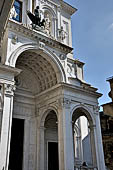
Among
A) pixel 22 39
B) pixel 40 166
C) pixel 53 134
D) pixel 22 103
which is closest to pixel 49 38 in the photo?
pixel 22 39

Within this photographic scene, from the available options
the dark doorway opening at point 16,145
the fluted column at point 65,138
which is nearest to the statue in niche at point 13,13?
the fluted column at point 65,138

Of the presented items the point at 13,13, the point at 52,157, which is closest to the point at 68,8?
Result: the point at 13,13

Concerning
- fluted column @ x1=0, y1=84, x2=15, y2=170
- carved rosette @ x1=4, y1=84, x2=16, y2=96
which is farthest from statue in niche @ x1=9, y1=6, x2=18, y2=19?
fluted column @ x1=0, y1=84, x2=15, y2=170

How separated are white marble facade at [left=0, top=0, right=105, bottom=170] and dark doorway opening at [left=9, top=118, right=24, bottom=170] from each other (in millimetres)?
244

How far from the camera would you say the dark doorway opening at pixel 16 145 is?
1638 centimetres

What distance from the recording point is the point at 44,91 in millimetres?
18781

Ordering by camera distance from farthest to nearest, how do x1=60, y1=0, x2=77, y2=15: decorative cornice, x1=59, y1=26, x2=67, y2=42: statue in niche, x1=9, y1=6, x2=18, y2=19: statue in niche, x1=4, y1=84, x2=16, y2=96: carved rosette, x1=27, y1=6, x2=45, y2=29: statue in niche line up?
x1=60, y1=0, x2=77, y2=15: decorative cornice < x1=59, y1=26, x2=67, y2=42: statue in niche < x1=27, y1=6, x2=45, y2=29: statue in niche < x1=9, y1=6, x2=18, y2=19: statue in niche < x1=4, y1=84, x2=16, y2=96: carved rosette

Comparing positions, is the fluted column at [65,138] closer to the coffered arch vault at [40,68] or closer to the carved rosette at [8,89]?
the coffered arch vault at [40,68]

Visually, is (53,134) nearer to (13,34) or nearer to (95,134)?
(95,134)

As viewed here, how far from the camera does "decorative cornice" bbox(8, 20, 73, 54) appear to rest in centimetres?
1647

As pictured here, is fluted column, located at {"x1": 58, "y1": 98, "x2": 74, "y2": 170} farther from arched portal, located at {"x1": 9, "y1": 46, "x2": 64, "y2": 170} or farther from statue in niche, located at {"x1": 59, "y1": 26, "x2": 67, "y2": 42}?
statue in niche, located at {"x1": 59, "y1": 26, "x2": 67, "y2": 42}

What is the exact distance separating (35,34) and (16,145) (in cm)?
949

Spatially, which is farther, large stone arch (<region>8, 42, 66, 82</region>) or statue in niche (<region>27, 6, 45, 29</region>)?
statue in niche (<region>27, 6, 45, 29</region>)

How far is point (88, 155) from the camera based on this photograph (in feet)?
78.3
